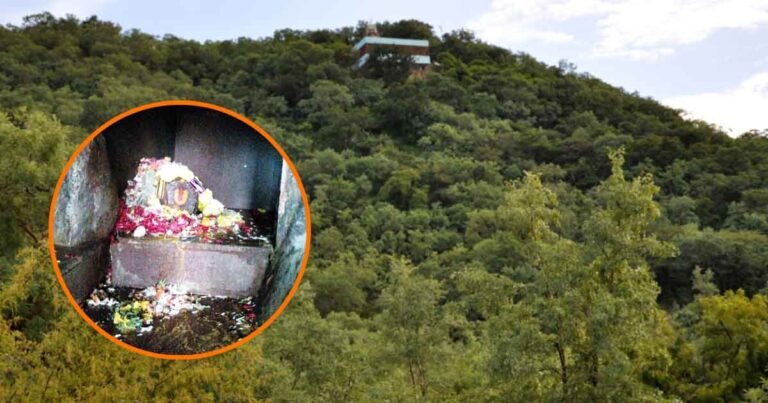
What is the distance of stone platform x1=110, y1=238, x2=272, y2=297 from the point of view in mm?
2453

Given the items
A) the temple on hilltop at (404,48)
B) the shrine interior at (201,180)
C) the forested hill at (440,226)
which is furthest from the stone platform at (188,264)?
the temple on hilltop at (404,48)

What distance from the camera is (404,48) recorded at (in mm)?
60688

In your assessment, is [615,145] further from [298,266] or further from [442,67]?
[298,266]

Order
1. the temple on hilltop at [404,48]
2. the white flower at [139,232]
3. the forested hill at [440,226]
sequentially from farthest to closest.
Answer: the temple on hilltop at [404,48]
the forested hill at [440,226]
the white flower at [139,232]

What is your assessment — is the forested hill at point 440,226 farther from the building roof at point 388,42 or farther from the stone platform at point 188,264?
the stone platform at point 188,264

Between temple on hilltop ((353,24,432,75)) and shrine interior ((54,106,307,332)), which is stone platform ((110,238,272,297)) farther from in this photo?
temple on hilltop ((353,24,432,75))

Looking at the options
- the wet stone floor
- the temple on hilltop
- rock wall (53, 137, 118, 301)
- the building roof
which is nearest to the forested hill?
the temple on hilltop

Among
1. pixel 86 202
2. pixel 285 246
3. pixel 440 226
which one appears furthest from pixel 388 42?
pixel 86 202

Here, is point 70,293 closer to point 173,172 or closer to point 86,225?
point 86,225

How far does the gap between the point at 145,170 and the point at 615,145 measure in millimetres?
42939

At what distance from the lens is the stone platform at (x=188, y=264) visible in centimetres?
245

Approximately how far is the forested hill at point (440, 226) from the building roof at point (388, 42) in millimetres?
1724

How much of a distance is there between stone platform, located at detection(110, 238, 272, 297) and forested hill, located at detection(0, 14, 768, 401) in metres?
6.47

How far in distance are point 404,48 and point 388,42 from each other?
2261 mm
